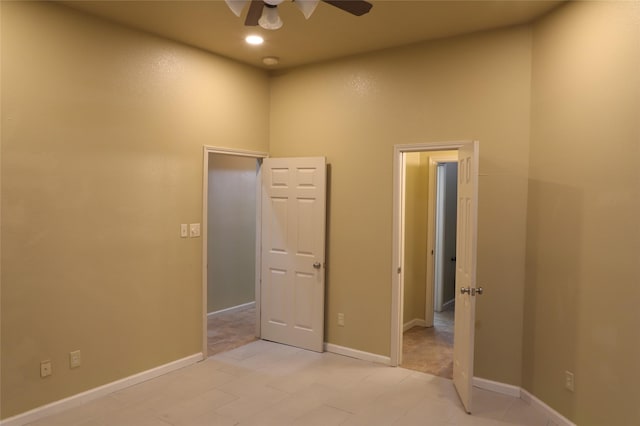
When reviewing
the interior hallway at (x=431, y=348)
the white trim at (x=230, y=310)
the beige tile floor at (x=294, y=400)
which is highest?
the white trim at (x=230, y=310)

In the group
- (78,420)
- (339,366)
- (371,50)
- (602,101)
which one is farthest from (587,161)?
(78,420)

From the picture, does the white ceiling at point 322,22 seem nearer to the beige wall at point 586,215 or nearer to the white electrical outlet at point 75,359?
the beige wall at point 586,215

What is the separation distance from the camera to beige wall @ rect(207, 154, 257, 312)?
232 inches

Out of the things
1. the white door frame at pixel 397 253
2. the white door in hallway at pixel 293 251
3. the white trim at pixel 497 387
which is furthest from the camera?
the white door in hallway at pixel 293 251

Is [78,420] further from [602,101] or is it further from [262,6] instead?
[602,101]

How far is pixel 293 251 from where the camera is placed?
468 centimetres

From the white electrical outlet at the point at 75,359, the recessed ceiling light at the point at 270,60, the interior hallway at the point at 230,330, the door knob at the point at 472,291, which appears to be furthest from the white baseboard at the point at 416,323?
the white electrical outlet at the point at 75,359

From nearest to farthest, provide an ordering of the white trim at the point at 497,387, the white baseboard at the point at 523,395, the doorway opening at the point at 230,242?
the white baseboard at the point at 523,395 < the white trim at the point at 497,387 < the doorway opening at the point at 230,242

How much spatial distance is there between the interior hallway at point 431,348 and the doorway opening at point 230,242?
1974 mm

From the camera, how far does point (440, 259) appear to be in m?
6.12

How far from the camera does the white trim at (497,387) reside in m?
3.53

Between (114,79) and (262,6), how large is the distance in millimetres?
1779

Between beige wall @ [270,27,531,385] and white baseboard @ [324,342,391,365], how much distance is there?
58mm

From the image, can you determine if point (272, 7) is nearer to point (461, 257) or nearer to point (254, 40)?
point (254, 40)
